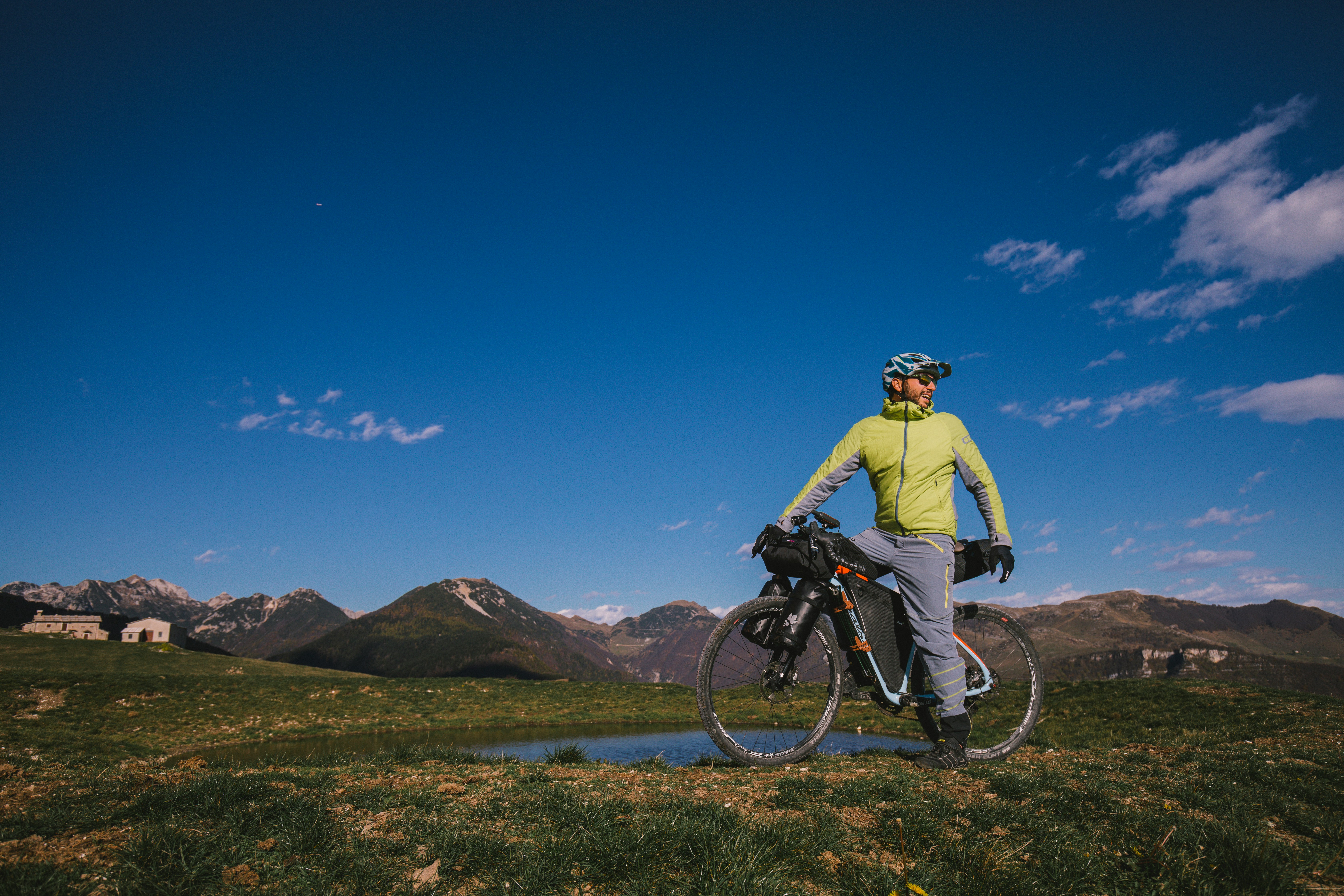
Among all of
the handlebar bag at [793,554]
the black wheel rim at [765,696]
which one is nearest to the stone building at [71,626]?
the black wheel rim at [765,696]

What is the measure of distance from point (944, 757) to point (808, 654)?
1484 millimetres

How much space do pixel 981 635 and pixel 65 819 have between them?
7522 millimetres

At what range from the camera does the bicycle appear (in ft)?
18.2

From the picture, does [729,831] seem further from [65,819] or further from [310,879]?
[65,819]

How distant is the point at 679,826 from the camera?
10.3 ft

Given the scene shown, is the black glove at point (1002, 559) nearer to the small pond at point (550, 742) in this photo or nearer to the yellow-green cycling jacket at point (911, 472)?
the yellow-green cycling jacket at point (911, 472)

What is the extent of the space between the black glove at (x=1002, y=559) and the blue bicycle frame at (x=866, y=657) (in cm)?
74

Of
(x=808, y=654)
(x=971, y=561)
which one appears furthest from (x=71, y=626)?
(x=971, y=561)

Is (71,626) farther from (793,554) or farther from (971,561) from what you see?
(971,561)

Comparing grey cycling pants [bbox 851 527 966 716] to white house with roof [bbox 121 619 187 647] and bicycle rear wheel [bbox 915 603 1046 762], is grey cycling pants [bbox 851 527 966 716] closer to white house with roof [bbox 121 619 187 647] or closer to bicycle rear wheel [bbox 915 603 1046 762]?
bicycle rear wheel [bbox 915 603 1046 762]

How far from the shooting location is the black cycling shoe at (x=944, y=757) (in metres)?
5.43

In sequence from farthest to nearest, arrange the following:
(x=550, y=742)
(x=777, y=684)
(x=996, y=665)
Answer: (x=550, y=742) < (x=996, y=665) < (x=777, y=684)

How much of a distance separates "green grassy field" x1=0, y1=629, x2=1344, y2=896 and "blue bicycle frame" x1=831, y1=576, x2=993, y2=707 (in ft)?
1.94

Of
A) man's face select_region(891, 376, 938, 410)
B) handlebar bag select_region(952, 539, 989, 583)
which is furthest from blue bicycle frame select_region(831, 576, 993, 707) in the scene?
man's face select_region(891, 376, 938, 410)
